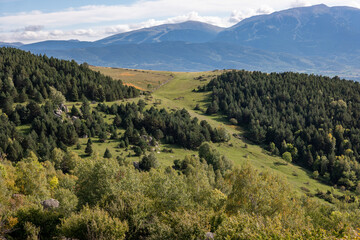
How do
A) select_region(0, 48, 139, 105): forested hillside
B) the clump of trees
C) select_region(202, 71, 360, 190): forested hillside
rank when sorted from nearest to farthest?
1. the clump of trees
2. select_region(202, 71, 360, 190): forested hillside
3. select_region(0, 48, 139, 105): forested hillside

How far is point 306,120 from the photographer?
164m

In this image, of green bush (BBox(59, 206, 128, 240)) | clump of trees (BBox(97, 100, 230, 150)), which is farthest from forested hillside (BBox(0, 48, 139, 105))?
green bush (BBox(59, 206, 128, 240))

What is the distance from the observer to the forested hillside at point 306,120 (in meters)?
124

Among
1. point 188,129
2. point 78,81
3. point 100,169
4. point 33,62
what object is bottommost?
point 188,129

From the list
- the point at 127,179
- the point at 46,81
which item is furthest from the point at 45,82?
the point at 127,179

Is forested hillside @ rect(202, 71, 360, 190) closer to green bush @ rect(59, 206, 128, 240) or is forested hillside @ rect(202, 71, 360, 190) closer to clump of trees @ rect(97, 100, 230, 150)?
clump of trees @ rect(97, 100, 230, 150)

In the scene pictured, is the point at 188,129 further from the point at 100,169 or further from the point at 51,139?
the point at 100,169

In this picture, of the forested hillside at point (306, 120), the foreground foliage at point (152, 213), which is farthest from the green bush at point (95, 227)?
the forested hillside at point (306, 120)

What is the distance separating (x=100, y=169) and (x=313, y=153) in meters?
128

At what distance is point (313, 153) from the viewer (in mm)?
135000

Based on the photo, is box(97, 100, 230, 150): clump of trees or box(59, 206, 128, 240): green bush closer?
box(59, 206, 128, 240): green bush

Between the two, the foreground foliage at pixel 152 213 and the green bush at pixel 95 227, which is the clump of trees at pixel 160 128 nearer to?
the foreground foliage at pixel 152 213

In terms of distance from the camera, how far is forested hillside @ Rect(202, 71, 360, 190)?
407 ft

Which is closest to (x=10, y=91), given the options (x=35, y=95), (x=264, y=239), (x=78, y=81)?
(x=35, y=95)
